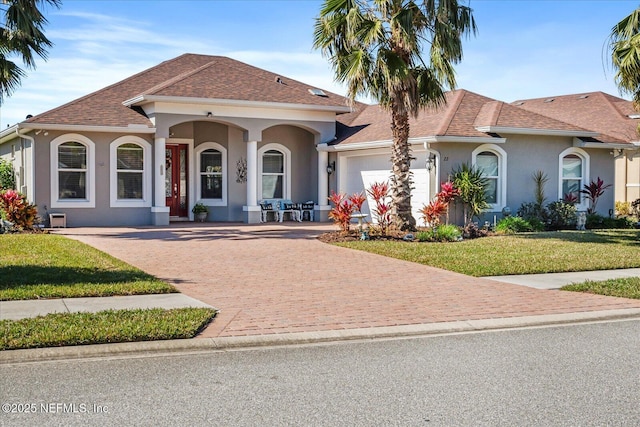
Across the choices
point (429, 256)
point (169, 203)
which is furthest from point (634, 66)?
point (169, 203)

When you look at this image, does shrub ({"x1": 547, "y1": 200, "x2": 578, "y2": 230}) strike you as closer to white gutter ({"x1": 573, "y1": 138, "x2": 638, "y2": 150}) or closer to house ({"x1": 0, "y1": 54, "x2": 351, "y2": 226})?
white gutter ({"x1": 573, "y1": 138, "x2": 638, "y2": 150})

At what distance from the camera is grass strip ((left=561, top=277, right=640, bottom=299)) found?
38.1 ft

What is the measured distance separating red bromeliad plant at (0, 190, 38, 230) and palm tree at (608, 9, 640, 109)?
16.1 meters

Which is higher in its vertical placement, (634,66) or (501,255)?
(634,66)

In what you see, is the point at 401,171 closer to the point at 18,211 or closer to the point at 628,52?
the point at 628,52

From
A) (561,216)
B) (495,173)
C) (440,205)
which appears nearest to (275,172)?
(495,173)

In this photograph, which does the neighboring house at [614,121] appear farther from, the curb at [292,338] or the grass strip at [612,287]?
the curb at [292,338]

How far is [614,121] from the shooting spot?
3136 centimetres

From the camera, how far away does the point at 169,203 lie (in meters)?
26.8

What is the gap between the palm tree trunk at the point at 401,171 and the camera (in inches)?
791

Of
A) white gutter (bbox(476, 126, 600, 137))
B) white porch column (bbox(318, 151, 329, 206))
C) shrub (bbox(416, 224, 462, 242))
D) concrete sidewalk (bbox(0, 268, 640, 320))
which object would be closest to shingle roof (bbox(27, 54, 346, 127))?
white porch column (bbox(318, 151, 329, 206))

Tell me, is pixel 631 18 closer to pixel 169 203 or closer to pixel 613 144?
pixel 613 144

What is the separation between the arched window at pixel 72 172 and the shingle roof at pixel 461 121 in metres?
8.80

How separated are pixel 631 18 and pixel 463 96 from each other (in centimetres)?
854
